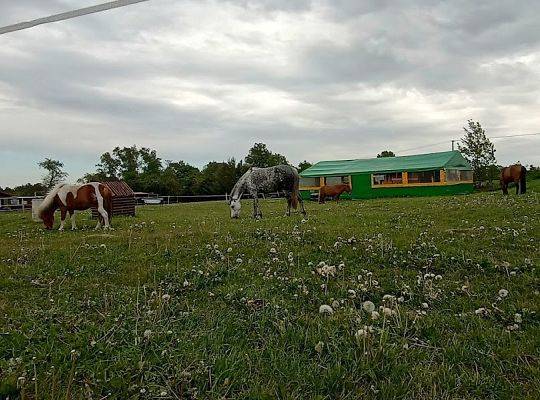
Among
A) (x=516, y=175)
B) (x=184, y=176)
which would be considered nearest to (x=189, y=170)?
(x=184, y=176)

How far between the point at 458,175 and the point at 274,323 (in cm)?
4907

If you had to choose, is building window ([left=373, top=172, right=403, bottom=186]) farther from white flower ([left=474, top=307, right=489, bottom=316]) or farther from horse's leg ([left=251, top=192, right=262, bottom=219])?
white flower ([left=474, top=307, right=489, bottom=316])

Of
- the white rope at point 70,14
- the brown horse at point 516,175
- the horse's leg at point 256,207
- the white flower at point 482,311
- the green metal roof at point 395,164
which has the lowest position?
the white flower at point 482,311

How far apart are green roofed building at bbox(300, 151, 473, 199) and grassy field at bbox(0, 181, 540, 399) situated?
41249 millimetres

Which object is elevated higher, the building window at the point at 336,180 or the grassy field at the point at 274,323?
the building window at the point at 336,180

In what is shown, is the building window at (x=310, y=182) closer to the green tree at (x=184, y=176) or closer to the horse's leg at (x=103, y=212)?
the green tree at (x=184, y=176)

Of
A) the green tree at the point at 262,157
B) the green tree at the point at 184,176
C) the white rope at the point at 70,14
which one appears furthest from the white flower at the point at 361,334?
the green tree at the point at 262,157

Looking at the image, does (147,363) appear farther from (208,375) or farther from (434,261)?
(434,261)

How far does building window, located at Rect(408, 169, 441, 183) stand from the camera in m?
47.3

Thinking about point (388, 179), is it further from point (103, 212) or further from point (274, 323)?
point (274, 323)

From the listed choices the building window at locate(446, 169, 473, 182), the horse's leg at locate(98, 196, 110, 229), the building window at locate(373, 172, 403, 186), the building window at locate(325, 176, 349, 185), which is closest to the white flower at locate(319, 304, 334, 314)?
the horse's leg at locate(98, 196, 110, 229)

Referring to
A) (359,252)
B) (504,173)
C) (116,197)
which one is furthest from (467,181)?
(359,252)

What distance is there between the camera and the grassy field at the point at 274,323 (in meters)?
3.31

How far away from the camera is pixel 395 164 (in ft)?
168
